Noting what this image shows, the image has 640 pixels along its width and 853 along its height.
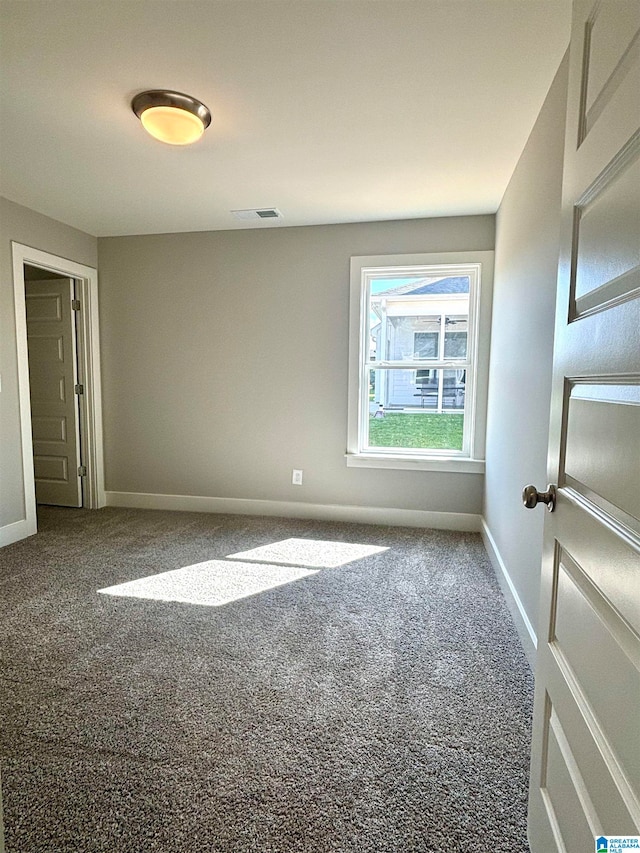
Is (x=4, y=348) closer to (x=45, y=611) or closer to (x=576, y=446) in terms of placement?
(x=45, y=611)

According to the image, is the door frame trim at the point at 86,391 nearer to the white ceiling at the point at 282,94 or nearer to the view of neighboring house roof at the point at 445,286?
the white ceiling at the point at 282,94

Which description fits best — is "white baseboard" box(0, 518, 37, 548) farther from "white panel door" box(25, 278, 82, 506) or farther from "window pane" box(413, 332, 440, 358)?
"window pane" box(413, 332, 440, 358)

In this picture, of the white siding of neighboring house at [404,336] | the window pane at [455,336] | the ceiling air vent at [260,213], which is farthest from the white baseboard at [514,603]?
the ceiling air vent at [260,213]

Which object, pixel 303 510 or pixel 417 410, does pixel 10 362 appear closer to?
pixel 303 510

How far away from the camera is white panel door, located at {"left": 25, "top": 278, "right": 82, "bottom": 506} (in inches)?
158

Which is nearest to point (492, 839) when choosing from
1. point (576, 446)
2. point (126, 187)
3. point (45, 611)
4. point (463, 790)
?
point (463, 790)

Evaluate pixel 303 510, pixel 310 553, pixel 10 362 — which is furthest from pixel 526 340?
pixel 10 362

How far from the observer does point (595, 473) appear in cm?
83

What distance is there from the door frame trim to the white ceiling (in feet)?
2.38

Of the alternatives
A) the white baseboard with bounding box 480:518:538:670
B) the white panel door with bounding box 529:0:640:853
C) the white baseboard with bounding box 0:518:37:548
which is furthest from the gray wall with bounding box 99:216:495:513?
the white panel door with bounding box 529:0:640:853

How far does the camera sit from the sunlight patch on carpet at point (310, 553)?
9.74 ft

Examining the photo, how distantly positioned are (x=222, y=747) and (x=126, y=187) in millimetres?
3214

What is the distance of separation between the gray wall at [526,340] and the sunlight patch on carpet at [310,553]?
0.96 metres

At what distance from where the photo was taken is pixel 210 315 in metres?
3.91
